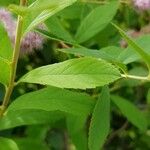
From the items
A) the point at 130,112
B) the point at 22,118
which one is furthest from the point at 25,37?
the point at 130,112

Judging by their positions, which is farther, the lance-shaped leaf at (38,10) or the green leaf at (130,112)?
the green leaf at (130,112)

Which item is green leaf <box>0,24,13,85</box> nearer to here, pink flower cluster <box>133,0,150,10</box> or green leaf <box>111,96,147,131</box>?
pink flower cluster <box>133,0,150,10</box>

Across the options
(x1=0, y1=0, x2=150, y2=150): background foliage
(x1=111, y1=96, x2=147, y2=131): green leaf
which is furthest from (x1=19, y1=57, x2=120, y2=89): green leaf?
(x1=111, y1=96, x2=147, y2=131): green leaf

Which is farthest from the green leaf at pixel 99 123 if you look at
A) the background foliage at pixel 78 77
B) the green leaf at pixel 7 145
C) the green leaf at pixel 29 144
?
the green leaf at pixel 29 144

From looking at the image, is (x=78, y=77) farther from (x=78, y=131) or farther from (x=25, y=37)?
(x=78, y=131)

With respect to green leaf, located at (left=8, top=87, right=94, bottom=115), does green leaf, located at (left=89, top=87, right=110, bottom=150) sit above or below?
below

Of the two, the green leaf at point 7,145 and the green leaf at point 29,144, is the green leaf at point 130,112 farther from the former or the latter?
the green leaf at point 7,145
